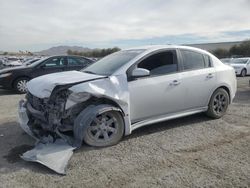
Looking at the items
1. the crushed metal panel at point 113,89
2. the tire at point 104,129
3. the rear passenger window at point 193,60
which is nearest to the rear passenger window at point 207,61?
the rear passenger window at point 193,60

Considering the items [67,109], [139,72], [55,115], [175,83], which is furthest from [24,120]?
[175,83]

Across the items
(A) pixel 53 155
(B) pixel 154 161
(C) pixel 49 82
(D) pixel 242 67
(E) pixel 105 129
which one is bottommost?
(B) pixel 154 161

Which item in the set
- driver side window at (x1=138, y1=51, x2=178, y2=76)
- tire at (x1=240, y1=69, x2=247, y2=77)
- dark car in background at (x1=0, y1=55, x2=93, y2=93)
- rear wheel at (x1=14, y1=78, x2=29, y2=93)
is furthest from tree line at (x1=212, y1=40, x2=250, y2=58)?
driver side window at (x1=138, y1=51, x2=178, y2=76)

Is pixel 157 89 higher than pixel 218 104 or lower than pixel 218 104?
higher

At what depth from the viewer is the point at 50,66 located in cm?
1170

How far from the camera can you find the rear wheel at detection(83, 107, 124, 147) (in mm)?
4559

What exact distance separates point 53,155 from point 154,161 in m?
1.44

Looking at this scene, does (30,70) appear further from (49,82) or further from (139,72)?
(139,72)

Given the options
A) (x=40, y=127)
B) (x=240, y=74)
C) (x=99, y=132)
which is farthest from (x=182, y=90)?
(x=240, y=74)

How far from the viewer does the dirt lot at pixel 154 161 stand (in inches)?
139

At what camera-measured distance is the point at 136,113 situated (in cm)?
500

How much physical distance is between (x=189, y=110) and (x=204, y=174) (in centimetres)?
226

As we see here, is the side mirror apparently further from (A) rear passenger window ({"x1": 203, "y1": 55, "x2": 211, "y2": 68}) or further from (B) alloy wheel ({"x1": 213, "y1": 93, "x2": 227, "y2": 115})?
(B) alloy wheel ({"x1": 213, "y1": 93, "x2": 227, "y2": 115})

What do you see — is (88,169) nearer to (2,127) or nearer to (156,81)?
(156,81)
